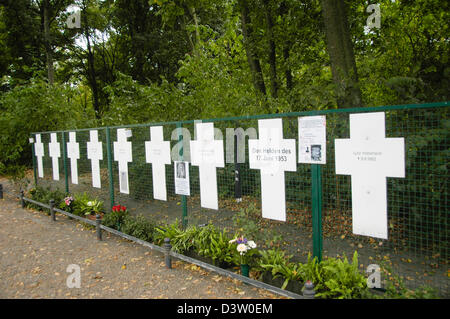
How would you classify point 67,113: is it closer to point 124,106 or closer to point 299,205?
point 124,106

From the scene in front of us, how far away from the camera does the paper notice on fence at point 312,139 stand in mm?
3680

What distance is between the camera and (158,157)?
5.69 meters

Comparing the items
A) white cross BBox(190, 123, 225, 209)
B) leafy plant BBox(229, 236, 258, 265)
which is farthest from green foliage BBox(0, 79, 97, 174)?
leafy plant BBox(229, 236, 258, 265)

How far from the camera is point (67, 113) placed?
12.2 m

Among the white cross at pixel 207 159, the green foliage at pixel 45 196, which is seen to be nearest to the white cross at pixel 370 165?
the white cross at pixel 207 159

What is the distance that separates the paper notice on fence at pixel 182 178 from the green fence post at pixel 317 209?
7.04ft

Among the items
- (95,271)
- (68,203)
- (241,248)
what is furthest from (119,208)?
(241,248)

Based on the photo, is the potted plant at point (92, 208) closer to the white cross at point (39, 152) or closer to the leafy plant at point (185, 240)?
the leafy plant at point (185, 240)

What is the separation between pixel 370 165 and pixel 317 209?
0.79 metres

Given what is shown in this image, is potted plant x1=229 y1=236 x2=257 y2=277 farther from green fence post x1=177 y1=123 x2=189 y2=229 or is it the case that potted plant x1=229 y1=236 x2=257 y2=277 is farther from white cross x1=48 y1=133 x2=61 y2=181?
white cross x1=48 y1=133 x2=61 y2=181

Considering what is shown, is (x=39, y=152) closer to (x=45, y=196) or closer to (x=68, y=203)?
(x=45, y=196)

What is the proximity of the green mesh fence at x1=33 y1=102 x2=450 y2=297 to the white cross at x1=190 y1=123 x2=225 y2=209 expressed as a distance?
11cm

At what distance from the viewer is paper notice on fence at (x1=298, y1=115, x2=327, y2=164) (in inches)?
145

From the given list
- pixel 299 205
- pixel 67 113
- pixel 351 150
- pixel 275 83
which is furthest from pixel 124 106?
pixel 351 150
